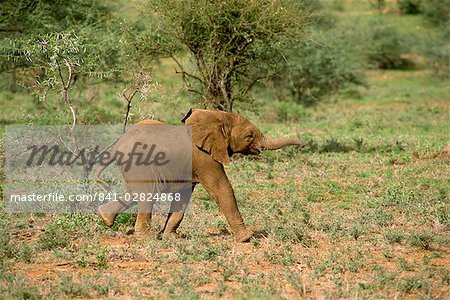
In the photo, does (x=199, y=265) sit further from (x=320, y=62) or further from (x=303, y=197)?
(x=320, y=62)

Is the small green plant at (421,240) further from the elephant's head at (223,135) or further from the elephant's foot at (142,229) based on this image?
the elephant's foot at (142,229)

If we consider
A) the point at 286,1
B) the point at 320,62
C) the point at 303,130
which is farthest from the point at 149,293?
the point at 320,62

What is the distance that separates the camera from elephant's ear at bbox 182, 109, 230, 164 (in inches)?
364

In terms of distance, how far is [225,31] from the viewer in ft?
53.0

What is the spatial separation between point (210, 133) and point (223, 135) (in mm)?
212

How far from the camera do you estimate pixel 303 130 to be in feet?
68.4

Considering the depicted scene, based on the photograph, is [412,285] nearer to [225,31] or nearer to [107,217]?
[107,217]

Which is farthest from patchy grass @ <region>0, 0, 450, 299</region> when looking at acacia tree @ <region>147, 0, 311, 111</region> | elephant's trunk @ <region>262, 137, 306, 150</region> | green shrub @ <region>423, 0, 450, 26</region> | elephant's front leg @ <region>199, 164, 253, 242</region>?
green shrub @ <region>423, 0, 450, 26</region>

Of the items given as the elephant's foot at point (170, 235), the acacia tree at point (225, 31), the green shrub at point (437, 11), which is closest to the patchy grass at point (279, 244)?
the elephant's foot at point (170, 235)

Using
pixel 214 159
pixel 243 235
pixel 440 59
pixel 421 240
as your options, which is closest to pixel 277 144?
pixel 214 159

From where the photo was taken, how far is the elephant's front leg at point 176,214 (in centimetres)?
953

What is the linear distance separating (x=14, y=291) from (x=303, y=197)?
20.2 feet

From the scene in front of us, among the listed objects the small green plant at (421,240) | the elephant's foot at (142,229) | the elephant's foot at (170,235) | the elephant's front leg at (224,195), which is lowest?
the elephant's foot at (170,235)

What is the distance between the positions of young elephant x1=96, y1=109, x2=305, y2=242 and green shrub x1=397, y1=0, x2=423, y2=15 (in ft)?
136
